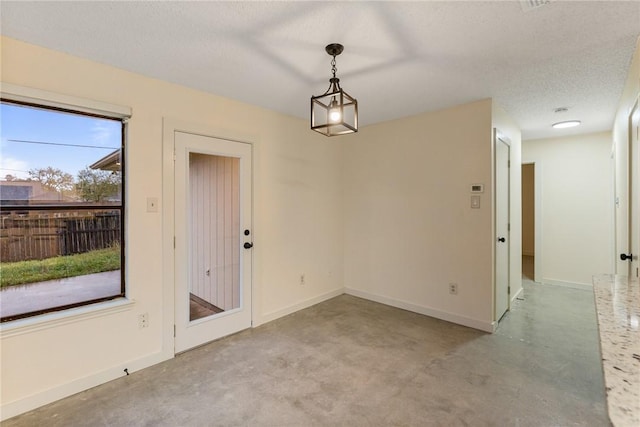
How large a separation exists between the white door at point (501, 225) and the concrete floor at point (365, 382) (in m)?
0.36

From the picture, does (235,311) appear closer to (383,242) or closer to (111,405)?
(111,405)

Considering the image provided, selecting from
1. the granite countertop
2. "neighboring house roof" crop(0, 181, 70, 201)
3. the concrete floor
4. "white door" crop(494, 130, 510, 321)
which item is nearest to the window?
"neighboring house roof" crop(0, 181, 70, 201)

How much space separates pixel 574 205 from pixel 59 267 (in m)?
6.53

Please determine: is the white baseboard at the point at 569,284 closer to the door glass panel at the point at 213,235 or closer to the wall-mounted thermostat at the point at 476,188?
the wall-mounted thermostat at the point at 476,188

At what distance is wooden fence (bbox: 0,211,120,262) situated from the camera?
2.01m

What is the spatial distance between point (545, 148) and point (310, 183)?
4.06 metres

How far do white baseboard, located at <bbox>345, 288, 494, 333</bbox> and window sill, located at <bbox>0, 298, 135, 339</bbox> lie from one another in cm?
291

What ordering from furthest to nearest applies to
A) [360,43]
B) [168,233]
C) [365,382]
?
[168,233]
[365,382]
[360,43]

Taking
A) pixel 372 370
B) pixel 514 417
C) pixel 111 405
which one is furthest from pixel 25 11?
pixel 514 417

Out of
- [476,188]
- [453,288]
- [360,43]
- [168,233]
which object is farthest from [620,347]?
[168,233]

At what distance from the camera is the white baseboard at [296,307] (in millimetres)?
→ 3441

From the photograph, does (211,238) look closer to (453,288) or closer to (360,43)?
(360,43)

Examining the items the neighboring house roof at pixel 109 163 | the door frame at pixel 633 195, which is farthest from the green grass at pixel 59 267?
the door frame at pixel 633 195

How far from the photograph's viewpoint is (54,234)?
2168 millimetres
